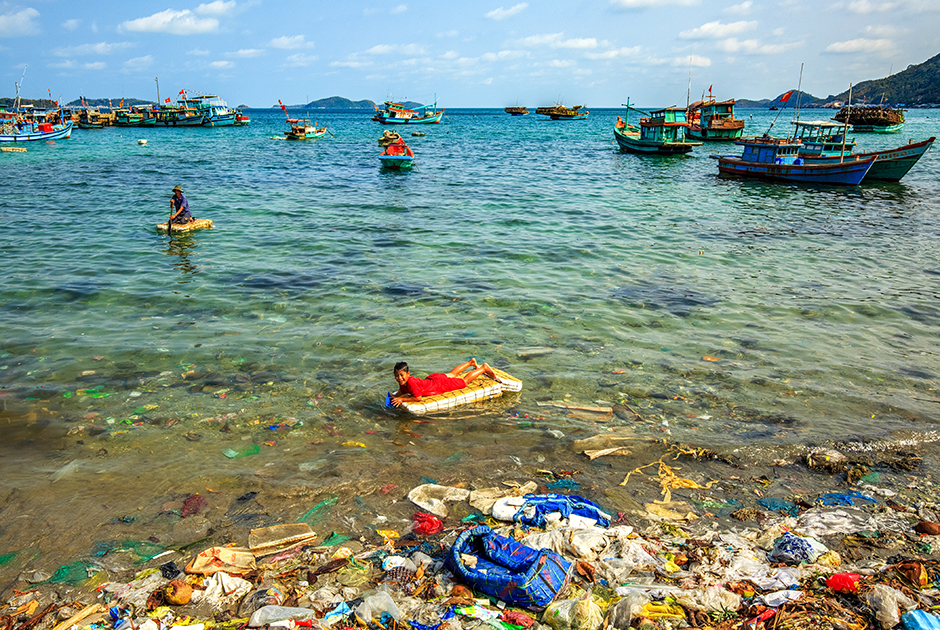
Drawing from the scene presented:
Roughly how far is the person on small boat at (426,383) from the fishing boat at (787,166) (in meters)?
27.6

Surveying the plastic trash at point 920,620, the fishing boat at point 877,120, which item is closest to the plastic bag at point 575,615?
the plastic trash at point 920,620

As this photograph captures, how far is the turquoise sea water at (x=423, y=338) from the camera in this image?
6.81 m

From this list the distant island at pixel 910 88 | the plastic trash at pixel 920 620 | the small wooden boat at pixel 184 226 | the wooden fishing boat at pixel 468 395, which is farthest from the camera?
the distant island at pixel 910 88

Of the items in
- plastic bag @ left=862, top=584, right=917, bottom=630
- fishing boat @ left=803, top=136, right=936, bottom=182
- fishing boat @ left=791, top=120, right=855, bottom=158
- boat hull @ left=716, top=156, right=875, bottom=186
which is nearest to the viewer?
plastic bag @ left=862, top=584, right=917, bottom=630

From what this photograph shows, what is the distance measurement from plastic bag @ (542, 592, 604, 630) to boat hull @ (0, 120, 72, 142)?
61513mm

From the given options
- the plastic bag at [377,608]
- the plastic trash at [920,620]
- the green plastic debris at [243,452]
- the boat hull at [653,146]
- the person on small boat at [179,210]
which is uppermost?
the boat hull at [653,146]

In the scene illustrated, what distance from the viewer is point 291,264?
576 inches

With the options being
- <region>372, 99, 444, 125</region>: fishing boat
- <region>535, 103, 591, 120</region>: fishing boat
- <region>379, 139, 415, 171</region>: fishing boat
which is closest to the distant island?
<region>535, 103, 591, 120</region>: fishing boat

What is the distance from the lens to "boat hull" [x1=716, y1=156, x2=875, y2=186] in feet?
89.2

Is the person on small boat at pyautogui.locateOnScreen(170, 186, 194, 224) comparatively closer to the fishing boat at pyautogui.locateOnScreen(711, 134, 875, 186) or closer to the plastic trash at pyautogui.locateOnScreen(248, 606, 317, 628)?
the plastic trash at pyautogui.locateOnScreen(248, 606, 317, 628)

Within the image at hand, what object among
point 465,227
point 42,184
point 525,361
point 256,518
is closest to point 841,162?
point 465,227

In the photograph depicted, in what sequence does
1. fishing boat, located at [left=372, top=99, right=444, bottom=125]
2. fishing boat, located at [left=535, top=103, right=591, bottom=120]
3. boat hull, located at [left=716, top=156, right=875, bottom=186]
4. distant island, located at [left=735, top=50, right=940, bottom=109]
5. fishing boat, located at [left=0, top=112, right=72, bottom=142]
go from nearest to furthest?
boat hull, located at [left=716, top=156, right=875, bottom=186], fishing boat, located at [left=0, top=112, right=72, bottom=142], fishing boat, located at [left=372, top=99, right=444, bottom=125], fishing boat, located at [left=535, top=103, right=591, bottom=120], distant island, located at [left=735, top=50, right=940, bottom=109]

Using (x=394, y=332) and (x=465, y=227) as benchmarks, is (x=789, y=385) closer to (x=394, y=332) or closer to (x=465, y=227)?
(x=394, y=332)

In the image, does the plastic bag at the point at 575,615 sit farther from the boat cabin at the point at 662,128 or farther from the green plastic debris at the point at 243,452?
the boat cabin at the point at 662,128
